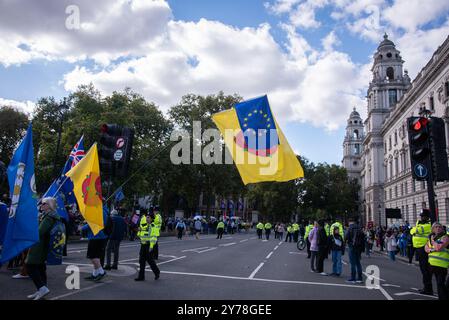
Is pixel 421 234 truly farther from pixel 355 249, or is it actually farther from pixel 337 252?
pixel 337 252

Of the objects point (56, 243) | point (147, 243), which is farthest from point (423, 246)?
point (56, 243)

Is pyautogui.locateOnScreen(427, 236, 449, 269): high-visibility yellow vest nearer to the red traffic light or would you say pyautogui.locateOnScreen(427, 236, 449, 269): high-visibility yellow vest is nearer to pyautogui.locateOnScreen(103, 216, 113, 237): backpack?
the red traffic light

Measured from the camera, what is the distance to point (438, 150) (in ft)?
24.8

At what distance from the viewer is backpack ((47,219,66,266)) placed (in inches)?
289

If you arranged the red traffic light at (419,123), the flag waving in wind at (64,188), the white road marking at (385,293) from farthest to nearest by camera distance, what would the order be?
the flag waving in wind at (64,188) → the white road marking at (385,293) → the red traffic light at (419,123)

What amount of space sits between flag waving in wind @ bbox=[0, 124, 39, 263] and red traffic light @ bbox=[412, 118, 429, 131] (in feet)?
25.0

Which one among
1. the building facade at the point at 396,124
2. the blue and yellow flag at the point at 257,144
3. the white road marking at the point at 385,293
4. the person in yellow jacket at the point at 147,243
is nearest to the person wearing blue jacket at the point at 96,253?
the person in yellow jacket at the point at 147,243

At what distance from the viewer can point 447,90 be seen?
124ft

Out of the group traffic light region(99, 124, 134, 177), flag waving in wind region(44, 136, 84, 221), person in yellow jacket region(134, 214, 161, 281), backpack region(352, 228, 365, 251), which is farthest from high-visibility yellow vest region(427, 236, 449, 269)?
flag waving in wind region(44, 136, 84, 221)

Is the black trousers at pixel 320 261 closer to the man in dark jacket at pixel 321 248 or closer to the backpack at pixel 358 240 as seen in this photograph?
the man in dark jacket at pixel 321 248

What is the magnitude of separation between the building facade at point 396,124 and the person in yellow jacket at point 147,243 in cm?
3721

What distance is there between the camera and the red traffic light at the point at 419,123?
7725mm

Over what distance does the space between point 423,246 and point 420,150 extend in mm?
3145
